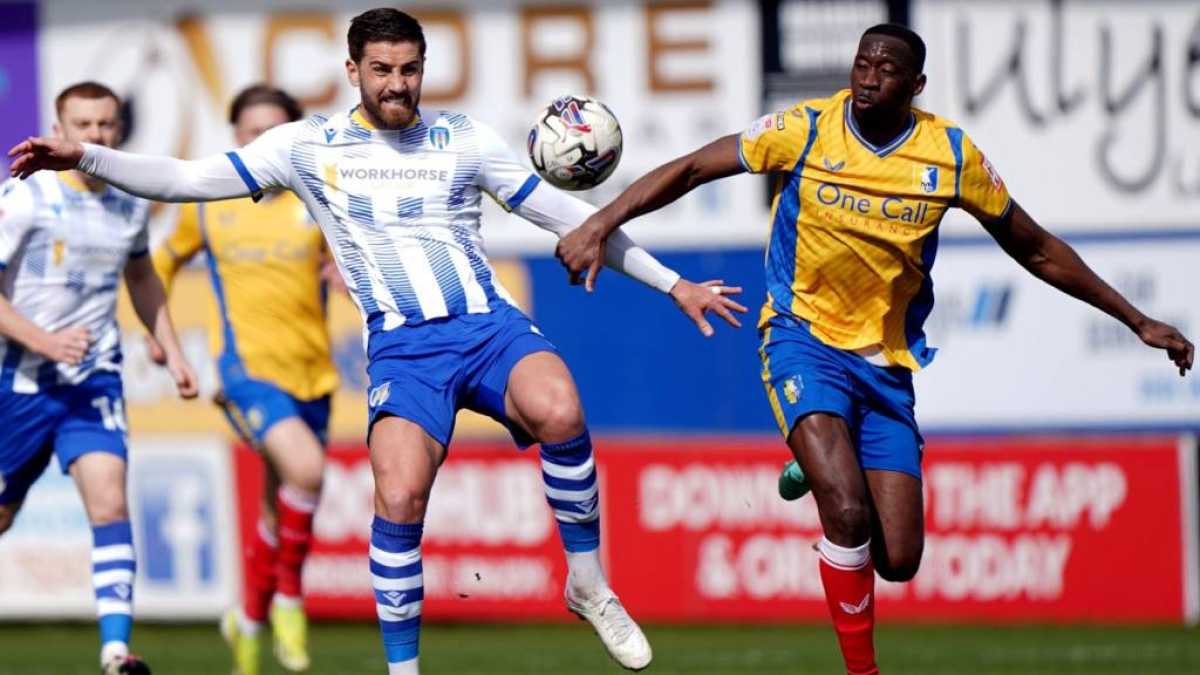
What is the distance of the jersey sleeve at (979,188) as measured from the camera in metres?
7.90

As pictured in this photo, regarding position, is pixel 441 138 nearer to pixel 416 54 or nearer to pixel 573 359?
pixel 416 54

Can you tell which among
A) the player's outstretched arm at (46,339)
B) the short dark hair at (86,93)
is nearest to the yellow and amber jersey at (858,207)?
the short dark hair at (86,93)

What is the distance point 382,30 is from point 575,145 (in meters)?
0.82

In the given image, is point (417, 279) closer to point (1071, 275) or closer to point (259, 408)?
point (1071, 275)

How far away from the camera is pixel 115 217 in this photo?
914 cm

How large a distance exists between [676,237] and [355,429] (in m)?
2.81

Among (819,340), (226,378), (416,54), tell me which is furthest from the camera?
(226,378)

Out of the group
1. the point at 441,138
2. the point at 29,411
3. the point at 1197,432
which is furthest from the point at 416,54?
the point at 1197,432

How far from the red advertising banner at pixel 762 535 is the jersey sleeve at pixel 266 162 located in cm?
649

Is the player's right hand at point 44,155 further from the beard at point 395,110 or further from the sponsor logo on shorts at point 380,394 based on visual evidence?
the sponsor logo on shorts at point 380,394

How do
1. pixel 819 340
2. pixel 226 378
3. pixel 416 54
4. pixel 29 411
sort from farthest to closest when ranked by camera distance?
1. pixel 226 378
2. pixel 29 411
3. pixel 819 340
4. pixel 416 54

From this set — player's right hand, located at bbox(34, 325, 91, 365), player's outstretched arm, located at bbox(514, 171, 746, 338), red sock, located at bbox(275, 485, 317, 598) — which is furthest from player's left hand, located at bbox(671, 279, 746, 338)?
red sock, located at bbox(275, 485, 317, 598)

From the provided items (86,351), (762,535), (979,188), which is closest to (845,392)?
(979,188)

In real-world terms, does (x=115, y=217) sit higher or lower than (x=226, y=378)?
higher
